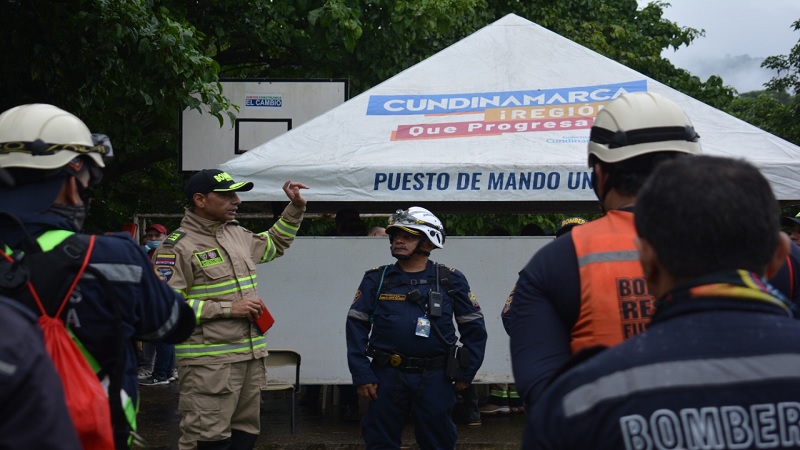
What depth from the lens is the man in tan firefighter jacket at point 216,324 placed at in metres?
6.35

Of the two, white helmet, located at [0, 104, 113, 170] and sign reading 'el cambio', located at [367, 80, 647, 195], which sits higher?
sign reading 'el cambio', located at [367, 80, 647, 195]

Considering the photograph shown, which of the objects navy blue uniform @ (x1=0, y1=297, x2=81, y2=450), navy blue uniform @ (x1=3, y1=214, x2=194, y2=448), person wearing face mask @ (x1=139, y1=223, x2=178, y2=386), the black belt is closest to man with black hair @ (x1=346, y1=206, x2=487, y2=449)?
the black belt

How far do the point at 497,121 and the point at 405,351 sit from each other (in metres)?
3.57

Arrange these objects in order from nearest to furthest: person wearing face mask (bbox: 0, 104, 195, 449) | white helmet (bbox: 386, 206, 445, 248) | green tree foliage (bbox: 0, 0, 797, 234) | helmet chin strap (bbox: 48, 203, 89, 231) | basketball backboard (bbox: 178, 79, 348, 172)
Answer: person wearing face mask (bbox: 0, 104, 195, 449)
helmet chin strap (bbox: 48, 203, 89, 231)
white helmet (bbox: 386, 206, 445, 248)
green tree foliage (bbox: 0, 0, 797, 234)
basketball backboard (bbox: 178, 79, 348, 172)

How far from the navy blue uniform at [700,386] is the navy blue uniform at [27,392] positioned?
0.96 meters

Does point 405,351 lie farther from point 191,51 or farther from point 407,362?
point 191,51

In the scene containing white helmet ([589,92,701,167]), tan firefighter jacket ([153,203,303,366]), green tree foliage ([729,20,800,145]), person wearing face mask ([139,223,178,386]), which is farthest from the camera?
green tree foliage ([729,20,800,145])

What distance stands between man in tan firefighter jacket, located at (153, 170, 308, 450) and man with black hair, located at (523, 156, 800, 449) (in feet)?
14.9

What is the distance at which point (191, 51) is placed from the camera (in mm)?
9875

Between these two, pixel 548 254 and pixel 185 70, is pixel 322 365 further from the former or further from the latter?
pixel 548 254

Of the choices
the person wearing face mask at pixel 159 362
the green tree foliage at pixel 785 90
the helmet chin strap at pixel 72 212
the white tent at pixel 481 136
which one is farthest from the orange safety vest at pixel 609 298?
the green tree foliage at pixel 785 90

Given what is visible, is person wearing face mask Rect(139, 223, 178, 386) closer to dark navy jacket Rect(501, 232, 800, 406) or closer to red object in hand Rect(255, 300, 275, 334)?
red object in hand Rect(255, 300, 275, 334)

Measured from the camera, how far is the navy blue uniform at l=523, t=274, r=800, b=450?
1.79m

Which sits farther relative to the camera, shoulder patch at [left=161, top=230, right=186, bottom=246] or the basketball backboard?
the basketball backboard
